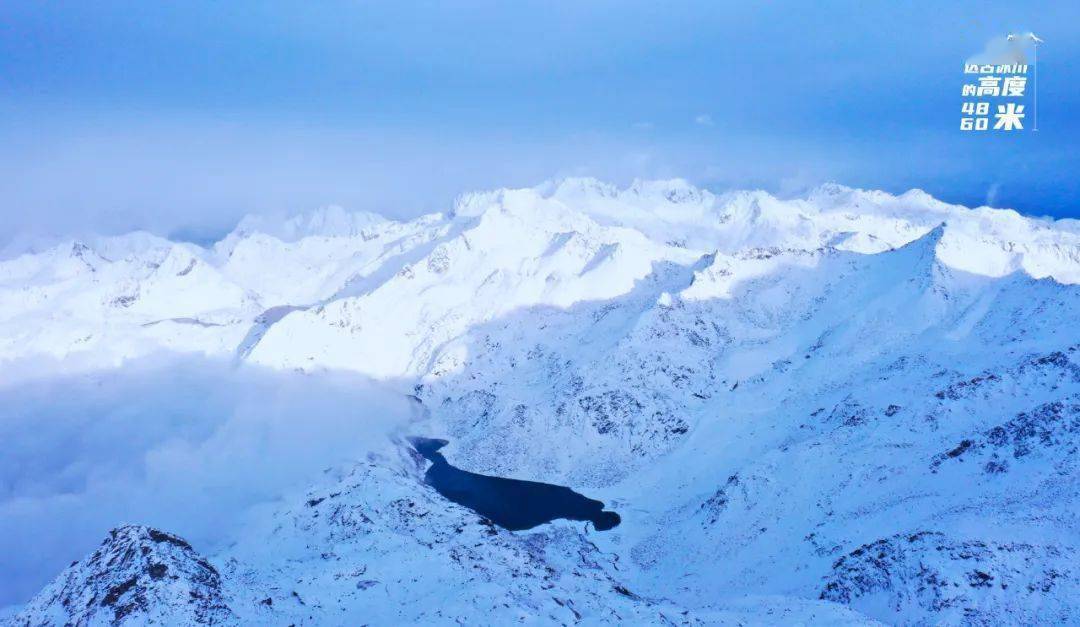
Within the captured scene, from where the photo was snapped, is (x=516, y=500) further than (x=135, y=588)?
Yes

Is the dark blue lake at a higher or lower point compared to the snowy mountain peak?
lower

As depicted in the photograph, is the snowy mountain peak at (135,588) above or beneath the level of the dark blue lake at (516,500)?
above

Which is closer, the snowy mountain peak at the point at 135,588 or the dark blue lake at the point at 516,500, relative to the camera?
the snowy mountain peak at the point at 135,588

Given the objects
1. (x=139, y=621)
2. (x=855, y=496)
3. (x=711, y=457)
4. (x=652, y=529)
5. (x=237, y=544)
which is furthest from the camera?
(x=711, y=457)

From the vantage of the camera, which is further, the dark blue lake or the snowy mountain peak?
the dark blue lake

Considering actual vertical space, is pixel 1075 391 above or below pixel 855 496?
above

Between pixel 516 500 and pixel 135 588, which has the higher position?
pixel 135 588

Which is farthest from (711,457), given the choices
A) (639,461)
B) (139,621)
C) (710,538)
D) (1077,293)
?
(139,621)

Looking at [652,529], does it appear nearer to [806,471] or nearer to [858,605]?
[806,471]
